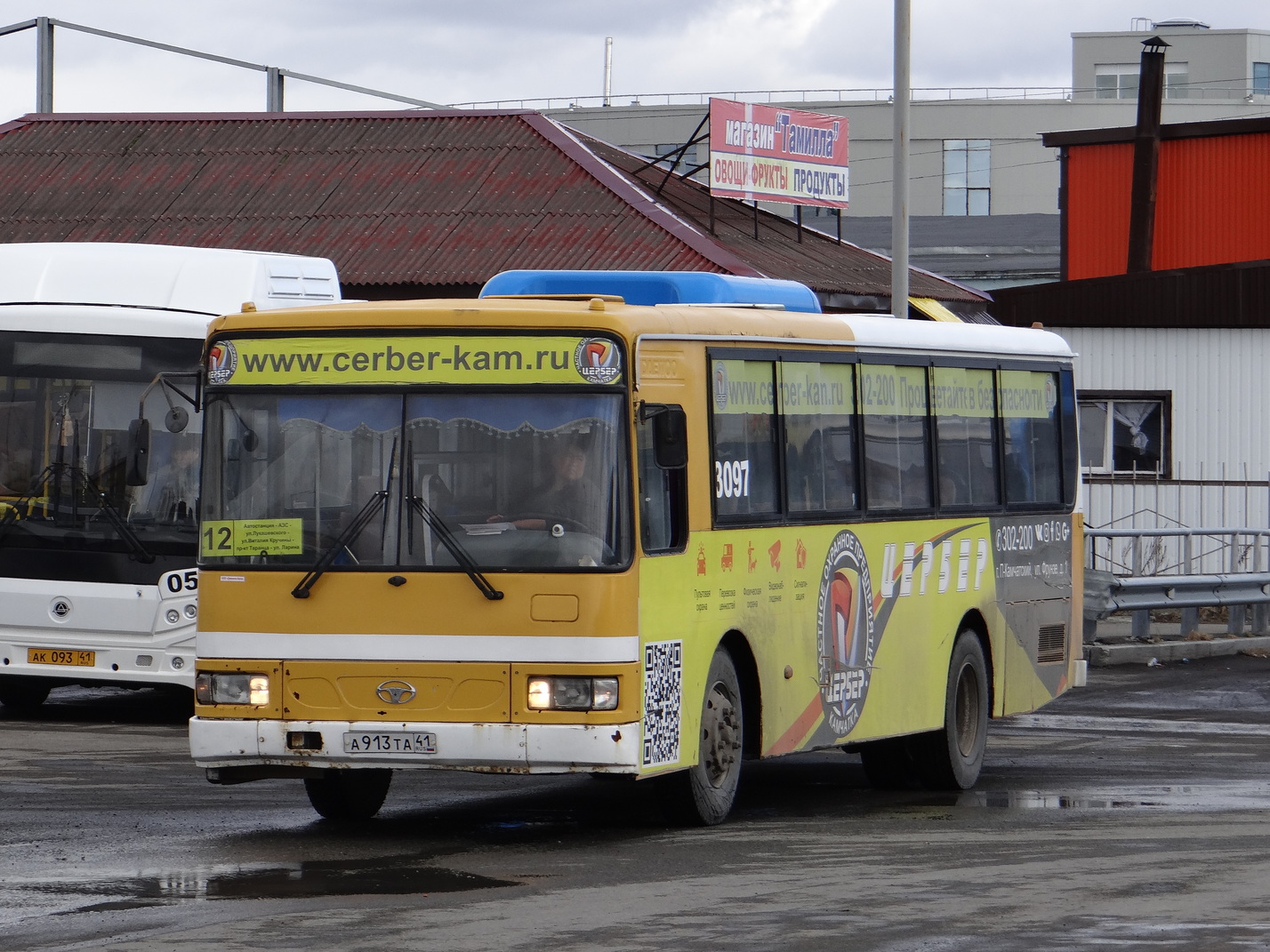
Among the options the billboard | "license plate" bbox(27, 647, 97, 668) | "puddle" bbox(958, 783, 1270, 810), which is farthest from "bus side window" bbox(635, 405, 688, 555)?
the billboard

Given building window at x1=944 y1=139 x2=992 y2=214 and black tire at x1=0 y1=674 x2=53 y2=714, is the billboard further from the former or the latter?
building window at x1=944 y1=139 x2=992 y2=214

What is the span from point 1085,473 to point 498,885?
20.7 m

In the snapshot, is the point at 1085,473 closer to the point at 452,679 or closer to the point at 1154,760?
the point at 1154,760

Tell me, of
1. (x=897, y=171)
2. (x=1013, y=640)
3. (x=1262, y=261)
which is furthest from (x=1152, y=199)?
(x=1013, y=640)

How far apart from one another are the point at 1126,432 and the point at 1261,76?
72.9 m

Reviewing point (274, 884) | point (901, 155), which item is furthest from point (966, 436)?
point (901, 155)

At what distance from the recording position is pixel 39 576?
16.8 metres

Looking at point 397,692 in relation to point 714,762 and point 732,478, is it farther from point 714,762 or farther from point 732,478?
point 732,478

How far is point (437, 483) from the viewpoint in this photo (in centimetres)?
1057

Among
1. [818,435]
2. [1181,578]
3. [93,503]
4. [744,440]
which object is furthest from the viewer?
[1181,578]

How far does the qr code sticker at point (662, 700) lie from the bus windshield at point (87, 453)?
6.78 m

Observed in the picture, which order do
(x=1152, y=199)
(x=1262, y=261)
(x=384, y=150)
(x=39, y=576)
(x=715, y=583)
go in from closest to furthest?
(x=715, y=583)
(x=39, y=576)
(x=1262, y=261)
(x=384, y=150)
(x=1152, y=199)

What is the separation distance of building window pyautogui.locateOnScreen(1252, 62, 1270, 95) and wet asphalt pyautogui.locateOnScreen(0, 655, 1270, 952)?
282ft

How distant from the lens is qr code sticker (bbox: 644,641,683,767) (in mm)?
10477
